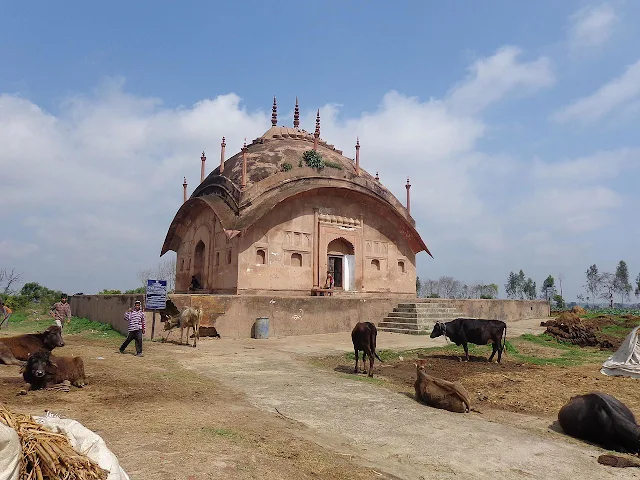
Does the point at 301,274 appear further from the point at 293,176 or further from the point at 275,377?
the point at 275,377

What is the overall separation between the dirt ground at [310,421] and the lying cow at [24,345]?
1.04 ft

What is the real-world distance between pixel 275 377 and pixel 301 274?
13683 mm

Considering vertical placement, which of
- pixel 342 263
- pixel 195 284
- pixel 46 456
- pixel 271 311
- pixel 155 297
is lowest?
pixel 46 456

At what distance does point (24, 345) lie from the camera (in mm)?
9281

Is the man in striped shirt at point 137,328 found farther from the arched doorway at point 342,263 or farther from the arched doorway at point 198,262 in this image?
the arched doorway at point 198,262

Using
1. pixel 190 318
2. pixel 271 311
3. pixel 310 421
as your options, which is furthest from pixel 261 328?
pixel 310 421

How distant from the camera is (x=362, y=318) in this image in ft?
60.2

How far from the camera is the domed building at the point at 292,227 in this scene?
69.5 ft

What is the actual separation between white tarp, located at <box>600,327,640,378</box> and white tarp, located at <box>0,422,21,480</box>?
33.7ft

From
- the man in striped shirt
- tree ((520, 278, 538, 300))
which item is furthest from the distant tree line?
the man in striped shirt

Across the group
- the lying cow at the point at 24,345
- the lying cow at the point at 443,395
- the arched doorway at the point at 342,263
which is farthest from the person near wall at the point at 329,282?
the lying cow at the point at 443,395

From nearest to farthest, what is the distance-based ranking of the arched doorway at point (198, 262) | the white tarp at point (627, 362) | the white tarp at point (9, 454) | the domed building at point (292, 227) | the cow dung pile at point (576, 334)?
the white tarp at point (9, 454)
the white tarp at point (627, 362)
the cow dung pile at point (576, 334)
the domed building at point (292, 227)
the arched doorway at point (198, 262)

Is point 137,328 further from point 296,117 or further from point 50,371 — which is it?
point 296,117

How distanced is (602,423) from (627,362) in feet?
17.4
